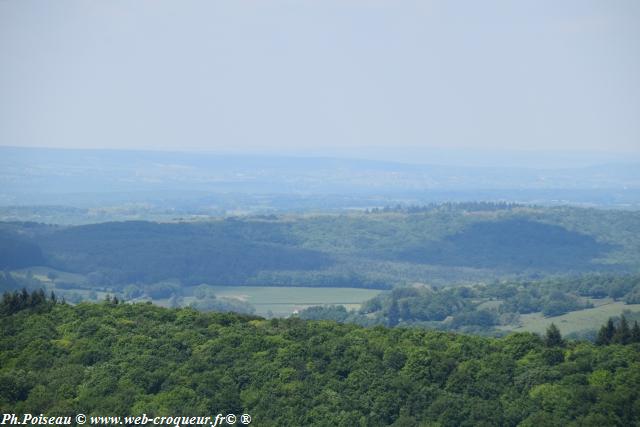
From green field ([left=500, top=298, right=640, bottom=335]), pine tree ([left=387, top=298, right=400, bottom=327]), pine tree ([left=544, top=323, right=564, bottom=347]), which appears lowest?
pine tree ([left=387, top=298, right=400, bottom=327])

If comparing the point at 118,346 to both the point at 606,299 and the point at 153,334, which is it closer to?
the point at 153,334

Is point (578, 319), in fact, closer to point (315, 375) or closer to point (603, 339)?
point (603, 339)

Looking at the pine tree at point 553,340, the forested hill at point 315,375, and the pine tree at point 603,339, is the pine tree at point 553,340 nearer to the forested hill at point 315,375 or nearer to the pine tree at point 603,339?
the forested hill at point 315,375

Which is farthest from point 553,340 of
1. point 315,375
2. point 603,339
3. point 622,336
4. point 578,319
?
point 578,319

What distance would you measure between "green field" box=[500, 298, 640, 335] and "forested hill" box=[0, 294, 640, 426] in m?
53.8

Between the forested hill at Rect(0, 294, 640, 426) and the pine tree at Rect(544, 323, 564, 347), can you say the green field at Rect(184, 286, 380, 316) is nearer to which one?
the pine tree at Rect(544, 323, 564, 347)

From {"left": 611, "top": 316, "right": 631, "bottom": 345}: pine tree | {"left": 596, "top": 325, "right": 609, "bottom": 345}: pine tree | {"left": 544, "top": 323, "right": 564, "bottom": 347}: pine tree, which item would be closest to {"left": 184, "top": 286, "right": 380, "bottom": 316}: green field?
{"left": 596, "top": 325, "right": 609, "bottom": 345}: pine tree

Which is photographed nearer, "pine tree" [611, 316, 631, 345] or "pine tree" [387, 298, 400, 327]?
"pine tree" [611, 316, 631, 345]

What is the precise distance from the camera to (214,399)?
49375 mm

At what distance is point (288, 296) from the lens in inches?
6555

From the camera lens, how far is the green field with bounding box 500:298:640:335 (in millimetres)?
113062

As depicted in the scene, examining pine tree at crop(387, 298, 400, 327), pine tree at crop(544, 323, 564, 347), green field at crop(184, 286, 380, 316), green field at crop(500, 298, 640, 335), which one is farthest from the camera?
green field at crop(184, 286, 380, 316)

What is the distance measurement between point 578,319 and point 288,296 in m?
56.1

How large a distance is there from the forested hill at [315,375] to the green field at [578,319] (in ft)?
177
